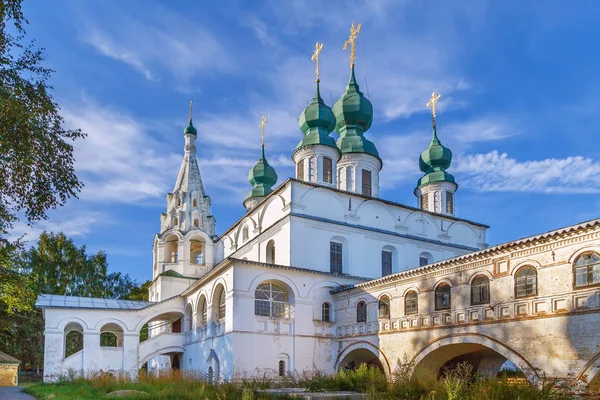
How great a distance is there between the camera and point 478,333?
1430 cm

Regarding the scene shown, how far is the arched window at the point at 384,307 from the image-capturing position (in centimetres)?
1816

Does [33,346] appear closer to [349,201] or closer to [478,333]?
[349,201]

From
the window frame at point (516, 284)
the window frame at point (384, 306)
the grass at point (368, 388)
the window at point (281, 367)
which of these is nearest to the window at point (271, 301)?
the window at point (281, 367)

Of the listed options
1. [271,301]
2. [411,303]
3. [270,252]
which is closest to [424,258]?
[270,252]

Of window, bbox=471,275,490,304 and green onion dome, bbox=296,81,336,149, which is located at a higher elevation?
green onion dome, bbox=296,81,336,149

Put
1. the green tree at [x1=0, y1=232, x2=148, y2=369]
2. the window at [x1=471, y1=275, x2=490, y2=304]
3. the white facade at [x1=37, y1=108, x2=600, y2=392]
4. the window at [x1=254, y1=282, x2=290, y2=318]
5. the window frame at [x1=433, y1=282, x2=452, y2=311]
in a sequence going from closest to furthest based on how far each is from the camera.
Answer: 1. the white facade at [x1=37, y1=108, x2=600, y2=392]
2. the window at [x1=471, y1=275, x2=490, y2=304]
3. the window frame at [x1=433, y1=282, x2=452, y2=311]
4. the window at [x1=254, y1=282, x2=290, y2=318]
5. the green tree at [x1=0, y1=232, x2=148, y2=369]

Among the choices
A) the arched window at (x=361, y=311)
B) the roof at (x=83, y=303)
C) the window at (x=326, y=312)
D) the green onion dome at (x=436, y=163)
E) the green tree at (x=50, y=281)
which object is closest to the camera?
the arched window at (x=361, y=311)

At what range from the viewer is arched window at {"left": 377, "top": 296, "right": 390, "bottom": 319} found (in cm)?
1816

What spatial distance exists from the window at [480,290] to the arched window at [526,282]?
37.4 inches

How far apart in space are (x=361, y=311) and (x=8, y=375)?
19612 millimetres

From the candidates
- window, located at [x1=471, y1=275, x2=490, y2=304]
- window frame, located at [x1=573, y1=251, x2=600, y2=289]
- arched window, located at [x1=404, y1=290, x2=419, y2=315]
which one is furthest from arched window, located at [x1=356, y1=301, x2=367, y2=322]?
window frame, located at [x1=573, y1=251, x2=600, y2=289]

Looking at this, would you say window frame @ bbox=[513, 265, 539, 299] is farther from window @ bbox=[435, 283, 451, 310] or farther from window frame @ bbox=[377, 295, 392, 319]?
window frame @ bbox=[377, 295, 392, 319]

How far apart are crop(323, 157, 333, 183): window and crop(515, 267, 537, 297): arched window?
12.8 m

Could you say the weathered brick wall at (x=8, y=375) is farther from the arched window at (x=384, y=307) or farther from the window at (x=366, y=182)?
the arched window at (x=384, y=307)
